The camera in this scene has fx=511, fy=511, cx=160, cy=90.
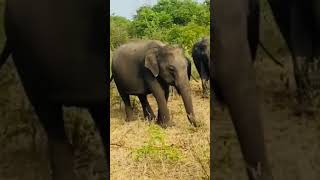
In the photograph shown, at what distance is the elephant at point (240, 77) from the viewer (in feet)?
7.98

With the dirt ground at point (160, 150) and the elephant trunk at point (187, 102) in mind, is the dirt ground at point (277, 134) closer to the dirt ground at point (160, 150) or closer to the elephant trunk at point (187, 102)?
the dirt ground at point (160, 150)

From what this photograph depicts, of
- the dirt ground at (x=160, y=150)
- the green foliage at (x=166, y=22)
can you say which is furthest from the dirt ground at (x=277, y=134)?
the green foliage at (x=166, y=22)

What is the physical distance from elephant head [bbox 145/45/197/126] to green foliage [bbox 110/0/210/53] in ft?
27.1

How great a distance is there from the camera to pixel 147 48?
7320mm

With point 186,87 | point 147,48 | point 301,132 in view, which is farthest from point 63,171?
point 147,48

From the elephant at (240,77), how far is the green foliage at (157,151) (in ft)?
7.44

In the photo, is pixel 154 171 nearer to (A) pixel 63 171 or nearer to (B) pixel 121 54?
(A) pixel 63 171

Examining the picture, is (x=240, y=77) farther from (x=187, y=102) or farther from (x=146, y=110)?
(x=146, y=110)

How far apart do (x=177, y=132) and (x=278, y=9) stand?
3.77m

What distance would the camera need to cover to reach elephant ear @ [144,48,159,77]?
21.9 ft

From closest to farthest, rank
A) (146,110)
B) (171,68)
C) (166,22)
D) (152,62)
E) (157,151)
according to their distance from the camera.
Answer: (157,151) → (171,68) → (152,62) → (146,110) → (166,22)

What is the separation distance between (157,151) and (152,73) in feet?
6.59

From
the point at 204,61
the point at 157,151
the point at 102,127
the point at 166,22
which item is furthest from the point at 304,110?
the point at 166,22

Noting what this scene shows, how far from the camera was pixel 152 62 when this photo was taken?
22.1 feet
